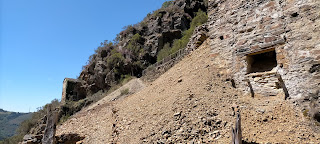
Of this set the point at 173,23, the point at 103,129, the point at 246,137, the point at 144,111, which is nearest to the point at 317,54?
the point at 246,137

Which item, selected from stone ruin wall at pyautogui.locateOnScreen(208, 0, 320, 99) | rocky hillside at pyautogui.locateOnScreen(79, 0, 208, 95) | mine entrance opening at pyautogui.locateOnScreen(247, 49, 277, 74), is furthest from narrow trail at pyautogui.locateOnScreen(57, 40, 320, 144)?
rocky hillside at pyautogui.locateOnScreen(79, 0, 208, 95)

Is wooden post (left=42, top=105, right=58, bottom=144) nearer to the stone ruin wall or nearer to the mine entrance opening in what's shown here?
the stone ruin wall

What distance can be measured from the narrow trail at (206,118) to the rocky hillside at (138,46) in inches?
415

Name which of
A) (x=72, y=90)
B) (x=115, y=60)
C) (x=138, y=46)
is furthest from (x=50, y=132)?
(x=138, y=46)

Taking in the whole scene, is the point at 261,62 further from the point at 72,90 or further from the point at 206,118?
the point at 72,90

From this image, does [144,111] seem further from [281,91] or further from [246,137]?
[281,91]

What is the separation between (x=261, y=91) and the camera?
4.76m

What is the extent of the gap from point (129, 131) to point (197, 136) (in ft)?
7.33

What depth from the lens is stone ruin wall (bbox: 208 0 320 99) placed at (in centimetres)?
415

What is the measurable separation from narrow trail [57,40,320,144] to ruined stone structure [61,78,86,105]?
44.0 ft

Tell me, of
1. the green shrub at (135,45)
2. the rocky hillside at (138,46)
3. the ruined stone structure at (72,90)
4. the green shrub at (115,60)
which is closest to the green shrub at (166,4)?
the rocky hillside at (138,46)

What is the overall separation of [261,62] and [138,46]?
15679mm

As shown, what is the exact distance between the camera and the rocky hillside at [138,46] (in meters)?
18.6

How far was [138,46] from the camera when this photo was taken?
66.3 feet
